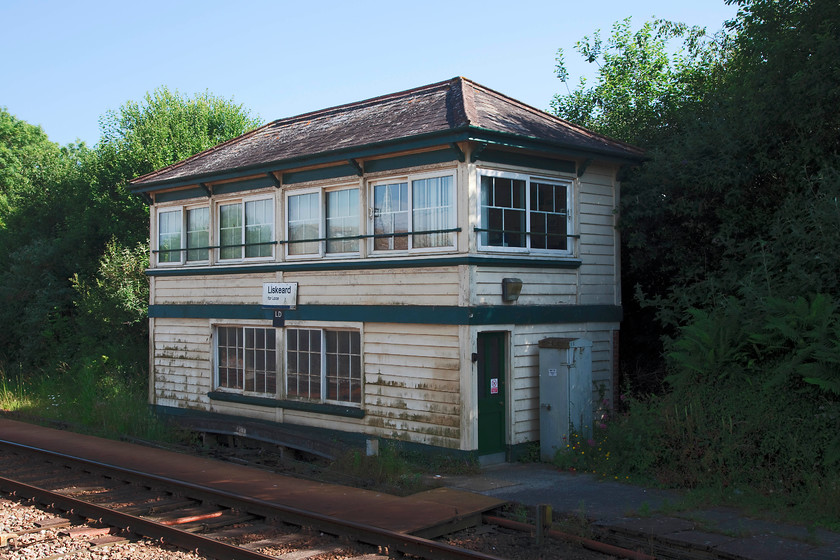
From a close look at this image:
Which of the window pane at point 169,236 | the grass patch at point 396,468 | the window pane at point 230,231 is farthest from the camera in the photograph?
the window pane at point 169,236

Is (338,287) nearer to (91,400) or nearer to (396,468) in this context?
(396,468)

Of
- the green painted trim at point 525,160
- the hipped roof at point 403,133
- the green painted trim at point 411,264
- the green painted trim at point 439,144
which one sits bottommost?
the green painted trim at point 411,264

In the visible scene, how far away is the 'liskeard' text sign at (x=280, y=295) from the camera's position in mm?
14609

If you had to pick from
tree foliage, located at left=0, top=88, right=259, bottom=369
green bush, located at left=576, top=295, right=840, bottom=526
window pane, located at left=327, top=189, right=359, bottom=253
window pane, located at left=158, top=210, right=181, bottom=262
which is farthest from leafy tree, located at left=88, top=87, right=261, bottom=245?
green bush, located at left=576, top=295, right=840, bottom=526

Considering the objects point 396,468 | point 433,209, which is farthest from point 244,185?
point 396,468

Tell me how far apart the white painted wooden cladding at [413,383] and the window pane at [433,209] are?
1.36 m

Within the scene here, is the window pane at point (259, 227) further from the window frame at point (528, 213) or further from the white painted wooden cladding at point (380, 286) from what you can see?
the window frame at point (528, 213)

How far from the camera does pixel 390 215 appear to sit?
13.2 meters

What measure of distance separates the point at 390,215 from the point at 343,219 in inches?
45.2

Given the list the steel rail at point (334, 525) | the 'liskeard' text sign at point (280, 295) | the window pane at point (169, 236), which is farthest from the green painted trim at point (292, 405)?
the steel rail at point (334, 525)

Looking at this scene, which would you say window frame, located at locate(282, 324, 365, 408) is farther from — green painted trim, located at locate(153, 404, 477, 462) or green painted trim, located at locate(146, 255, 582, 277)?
green painted trim, located at locate(146, 255, 582, 277)

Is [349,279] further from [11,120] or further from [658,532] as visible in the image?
[11,120]

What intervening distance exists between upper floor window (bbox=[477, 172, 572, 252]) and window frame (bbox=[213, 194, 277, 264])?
184 inches

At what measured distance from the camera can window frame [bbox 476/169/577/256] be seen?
1216cm
